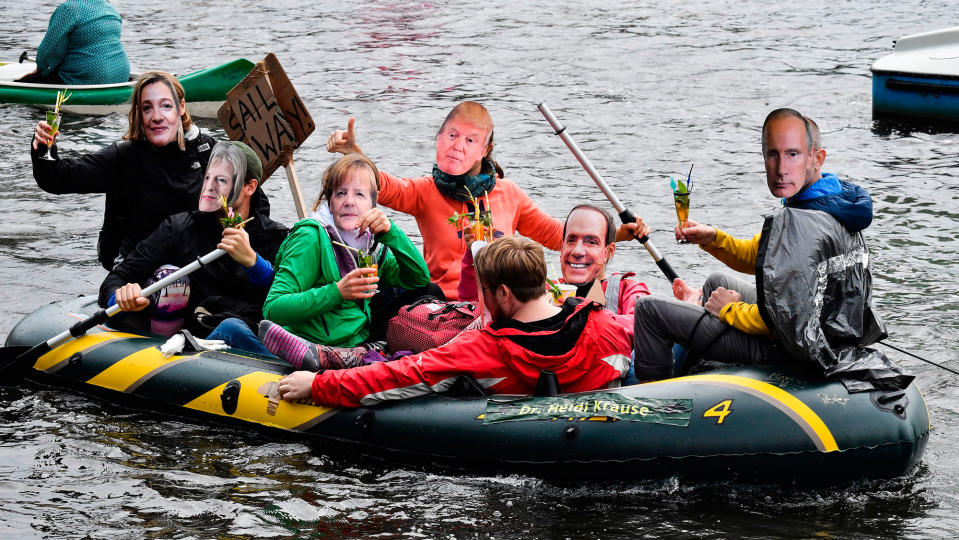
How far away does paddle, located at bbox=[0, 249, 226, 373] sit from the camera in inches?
245

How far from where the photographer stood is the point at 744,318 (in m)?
5.38

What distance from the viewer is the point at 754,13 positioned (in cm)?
1997

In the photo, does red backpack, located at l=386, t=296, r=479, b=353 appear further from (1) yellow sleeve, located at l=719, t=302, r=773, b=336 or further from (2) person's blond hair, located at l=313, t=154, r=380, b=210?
(1) yellow sleeve, located at l=719, t=302, r=773, b=336

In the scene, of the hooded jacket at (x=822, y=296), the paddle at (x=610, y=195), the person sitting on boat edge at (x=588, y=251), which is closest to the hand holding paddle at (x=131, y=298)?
the person sitting on boat edge at (x=588, y=251)

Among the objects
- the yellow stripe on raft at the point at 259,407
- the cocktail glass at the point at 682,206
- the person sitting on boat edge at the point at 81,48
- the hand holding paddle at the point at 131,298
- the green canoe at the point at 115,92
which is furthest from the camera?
the green canoe at the point at 115,92

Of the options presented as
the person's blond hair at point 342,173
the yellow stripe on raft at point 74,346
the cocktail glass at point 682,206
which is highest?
the person's blond hair at point 342,173

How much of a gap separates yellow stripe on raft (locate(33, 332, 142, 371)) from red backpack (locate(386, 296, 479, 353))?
1579mm

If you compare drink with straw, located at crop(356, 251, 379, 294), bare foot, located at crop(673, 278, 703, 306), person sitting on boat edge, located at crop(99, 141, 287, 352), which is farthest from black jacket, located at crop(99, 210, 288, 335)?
bare foot, located at crop(673, 278, 703, 306)

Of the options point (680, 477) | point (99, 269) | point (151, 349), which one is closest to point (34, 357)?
point (151, 349)

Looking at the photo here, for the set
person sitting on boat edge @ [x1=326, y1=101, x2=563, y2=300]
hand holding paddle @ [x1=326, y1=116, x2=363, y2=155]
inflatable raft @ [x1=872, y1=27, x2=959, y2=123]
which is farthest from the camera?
inflatable raft @ [x1=872, y1=27, x2=959, y2=123]

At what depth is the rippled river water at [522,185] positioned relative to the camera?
534 centimetres

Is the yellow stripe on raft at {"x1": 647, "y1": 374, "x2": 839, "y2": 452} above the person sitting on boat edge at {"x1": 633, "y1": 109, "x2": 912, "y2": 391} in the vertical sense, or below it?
below

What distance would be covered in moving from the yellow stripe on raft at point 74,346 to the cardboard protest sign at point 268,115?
1220 millimetres

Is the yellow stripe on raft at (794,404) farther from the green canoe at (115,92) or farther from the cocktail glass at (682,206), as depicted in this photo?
the green canoe at (115,92)
